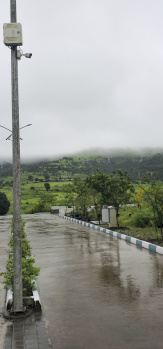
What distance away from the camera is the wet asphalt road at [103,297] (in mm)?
5770

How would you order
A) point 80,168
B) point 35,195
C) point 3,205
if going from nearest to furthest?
point 3,205, point 35,195, point 80,168

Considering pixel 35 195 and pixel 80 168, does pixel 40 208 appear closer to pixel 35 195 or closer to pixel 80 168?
pixel 35 195

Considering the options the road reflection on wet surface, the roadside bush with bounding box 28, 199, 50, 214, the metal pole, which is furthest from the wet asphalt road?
the roadside bush with bounding box 28, 199, 50, 214

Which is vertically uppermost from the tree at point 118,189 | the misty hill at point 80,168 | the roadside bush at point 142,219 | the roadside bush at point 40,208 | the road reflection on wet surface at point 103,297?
the misty hill at point 80,168

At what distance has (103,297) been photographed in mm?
8070

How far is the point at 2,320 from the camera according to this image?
21.8 feet

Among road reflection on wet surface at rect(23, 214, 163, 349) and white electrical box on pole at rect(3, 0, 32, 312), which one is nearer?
road reflection on wet surface at rect(23, 214, 163, 349)

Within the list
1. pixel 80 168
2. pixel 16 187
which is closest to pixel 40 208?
pixel 16 187

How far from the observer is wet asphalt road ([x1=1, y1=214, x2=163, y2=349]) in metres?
5.77

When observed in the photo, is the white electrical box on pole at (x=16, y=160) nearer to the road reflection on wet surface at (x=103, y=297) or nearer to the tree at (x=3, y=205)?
the road reflection on wet surface at (x=103, y=297)

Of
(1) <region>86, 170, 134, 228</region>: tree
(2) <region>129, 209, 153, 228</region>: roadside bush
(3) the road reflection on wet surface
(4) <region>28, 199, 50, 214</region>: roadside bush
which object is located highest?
(1) <region>86, 170, 134, 228</region>: tree

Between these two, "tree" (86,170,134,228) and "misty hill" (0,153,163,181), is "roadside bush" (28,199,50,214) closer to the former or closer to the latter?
"tree" (86,170,134,228)

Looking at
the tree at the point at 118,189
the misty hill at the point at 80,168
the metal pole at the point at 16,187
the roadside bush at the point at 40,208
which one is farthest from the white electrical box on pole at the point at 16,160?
the misty hill at the point at 80,168

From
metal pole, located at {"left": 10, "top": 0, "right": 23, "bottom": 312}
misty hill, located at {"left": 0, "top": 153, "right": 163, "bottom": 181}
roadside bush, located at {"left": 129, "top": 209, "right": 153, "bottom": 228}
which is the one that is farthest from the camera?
misty hill, located at {"left": 0, "top": 153, "right": 163, "bottom": 181}
